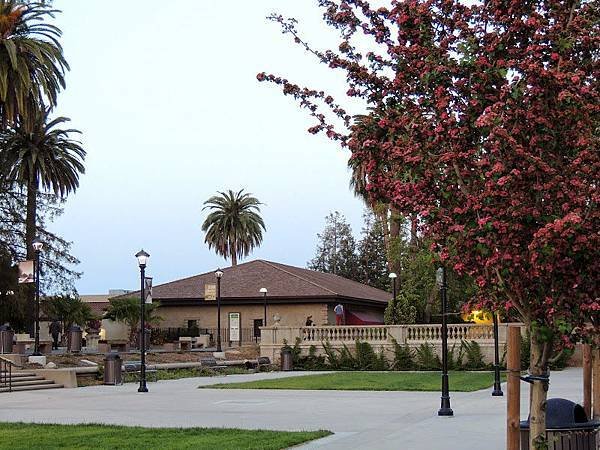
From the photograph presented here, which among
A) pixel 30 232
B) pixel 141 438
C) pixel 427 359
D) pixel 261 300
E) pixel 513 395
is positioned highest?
pixel 30 232

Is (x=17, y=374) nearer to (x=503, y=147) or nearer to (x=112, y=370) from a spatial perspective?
(x=112, y=370)

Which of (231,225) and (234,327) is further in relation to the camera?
(231,225)

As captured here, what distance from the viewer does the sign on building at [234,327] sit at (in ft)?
199

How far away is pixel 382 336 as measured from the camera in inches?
1703

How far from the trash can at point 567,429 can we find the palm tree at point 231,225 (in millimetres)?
85423

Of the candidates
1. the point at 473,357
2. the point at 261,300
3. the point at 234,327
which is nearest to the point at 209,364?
the point at 473,357

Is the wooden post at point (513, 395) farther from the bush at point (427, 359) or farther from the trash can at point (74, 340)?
the trash can at point (74, 340)

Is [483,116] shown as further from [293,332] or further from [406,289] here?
[406,289]

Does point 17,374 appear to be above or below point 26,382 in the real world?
above

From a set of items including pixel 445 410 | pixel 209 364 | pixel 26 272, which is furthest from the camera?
→ pixel 209 364

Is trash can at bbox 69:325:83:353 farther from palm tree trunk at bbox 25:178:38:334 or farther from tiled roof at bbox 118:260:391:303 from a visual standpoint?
tiled roof at bbox 118:260:391:303

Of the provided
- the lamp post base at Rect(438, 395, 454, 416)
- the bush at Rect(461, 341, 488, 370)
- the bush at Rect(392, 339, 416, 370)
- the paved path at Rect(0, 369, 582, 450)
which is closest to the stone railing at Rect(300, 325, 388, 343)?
the bush at Rect(392, 339, 416, 370)

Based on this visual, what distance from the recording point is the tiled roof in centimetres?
5962

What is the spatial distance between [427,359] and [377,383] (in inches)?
394
